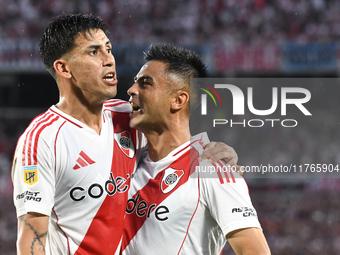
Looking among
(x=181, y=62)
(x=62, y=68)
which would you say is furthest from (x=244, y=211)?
(x=62, y=68)

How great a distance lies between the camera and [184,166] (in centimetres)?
295

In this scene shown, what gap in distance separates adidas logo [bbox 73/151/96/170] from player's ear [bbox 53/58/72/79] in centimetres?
57

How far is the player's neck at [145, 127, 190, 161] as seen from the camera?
3.06m

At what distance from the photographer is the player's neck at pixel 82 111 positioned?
2961mm

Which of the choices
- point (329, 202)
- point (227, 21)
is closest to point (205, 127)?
point (227, 21)

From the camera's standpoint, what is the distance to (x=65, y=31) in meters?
2.98

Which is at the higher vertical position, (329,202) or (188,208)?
(188,208)

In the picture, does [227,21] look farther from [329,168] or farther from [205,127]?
[329,168]

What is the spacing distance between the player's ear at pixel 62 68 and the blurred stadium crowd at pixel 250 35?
343 inches

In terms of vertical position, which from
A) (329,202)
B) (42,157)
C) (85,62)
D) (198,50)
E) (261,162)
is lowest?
(329,202)

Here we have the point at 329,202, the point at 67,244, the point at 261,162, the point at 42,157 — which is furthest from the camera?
the point at 261,162

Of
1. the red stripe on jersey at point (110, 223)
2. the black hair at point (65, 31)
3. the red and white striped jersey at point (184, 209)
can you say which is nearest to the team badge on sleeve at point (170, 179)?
the red and white striped jersey at point (184, 209)

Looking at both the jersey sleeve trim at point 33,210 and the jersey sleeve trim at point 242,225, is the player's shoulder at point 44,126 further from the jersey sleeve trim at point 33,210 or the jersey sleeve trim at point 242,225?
the jersey sleeve trim at point 242,225

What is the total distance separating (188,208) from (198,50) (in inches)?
381
